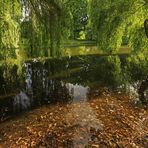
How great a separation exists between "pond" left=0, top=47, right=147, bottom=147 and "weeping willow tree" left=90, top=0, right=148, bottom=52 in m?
2.15

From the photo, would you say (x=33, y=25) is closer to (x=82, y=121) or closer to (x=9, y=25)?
(x=9, y=25)

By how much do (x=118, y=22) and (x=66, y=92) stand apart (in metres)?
4.34

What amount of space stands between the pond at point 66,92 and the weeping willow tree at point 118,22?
7.05 feet

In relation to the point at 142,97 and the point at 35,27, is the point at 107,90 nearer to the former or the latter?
the point at 142,97

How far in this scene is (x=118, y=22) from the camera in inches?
541

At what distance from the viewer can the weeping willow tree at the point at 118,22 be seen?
13.6 m

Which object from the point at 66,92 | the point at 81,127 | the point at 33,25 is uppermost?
the point at 33,25

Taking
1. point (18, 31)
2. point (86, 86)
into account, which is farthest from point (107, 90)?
point (18, 31)

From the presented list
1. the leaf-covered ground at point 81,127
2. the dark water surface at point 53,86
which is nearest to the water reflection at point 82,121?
the leaf-covered ground at point 81,127

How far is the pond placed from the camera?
9258 mm

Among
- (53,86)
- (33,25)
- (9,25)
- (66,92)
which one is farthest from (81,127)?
(53,86)

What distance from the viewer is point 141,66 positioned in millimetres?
19703

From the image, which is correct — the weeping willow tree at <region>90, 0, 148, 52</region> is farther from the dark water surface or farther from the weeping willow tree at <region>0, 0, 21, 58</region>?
the weeping willow tree at <region>0, 0, 21, 58</region>

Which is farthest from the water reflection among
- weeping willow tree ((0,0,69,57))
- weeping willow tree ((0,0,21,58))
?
weeping willow tree ((0,0,21,58))
